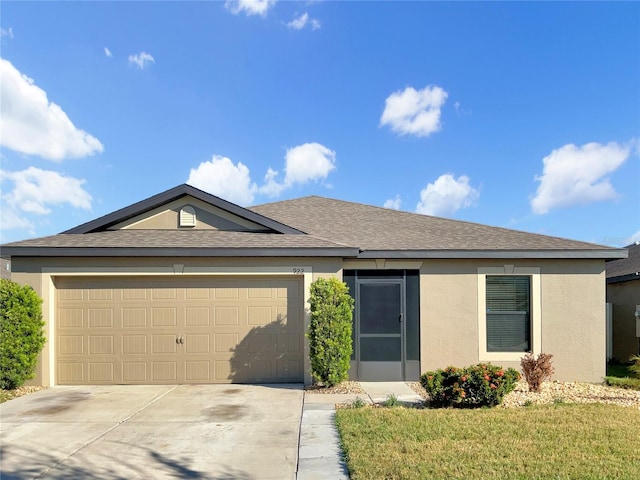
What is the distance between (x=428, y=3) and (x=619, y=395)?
10.7 m

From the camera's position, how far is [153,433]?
6234 mm

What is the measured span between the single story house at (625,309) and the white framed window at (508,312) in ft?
15.1

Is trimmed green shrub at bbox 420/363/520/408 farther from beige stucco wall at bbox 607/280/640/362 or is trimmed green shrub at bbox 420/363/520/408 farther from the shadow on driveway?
beige stucco wall at bbox 607/280/640/362

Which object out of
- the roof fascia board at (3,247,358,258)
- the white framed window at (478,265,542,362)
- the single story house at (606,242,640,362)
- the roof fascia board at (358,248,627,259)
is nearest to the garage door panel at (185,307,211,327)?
the roof fascia board at (3,247,358,258)

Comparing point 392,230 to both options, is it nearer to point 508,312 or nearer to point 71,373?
point 508,312

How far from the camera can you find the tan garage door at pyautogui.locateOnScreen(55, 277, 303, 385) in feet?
31.6

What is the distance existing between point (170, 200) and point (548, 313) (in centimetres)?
945

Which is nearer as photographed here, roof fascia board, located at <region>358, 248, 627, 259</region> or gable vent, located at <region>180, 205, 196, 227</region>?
roof fascia board, located at <region>358, 248, 627, 259</region>

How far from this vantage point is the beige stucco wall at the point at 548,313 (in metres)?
10.1

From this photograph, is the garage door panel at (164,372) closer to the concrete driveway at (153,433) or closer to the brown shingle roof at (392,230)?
the concrete driveway at (153,433)

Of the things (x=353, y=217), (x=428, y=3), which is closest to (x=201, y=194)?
(x=353, y=217)

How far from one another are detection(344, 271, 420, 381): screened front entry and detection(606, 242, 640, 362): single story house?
7386 millimetres

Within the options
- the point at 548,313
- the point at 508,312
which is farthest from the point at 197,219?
the point at 548,313

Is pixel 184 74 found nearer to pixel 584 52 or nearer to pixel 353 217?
→ pixel 353 217
